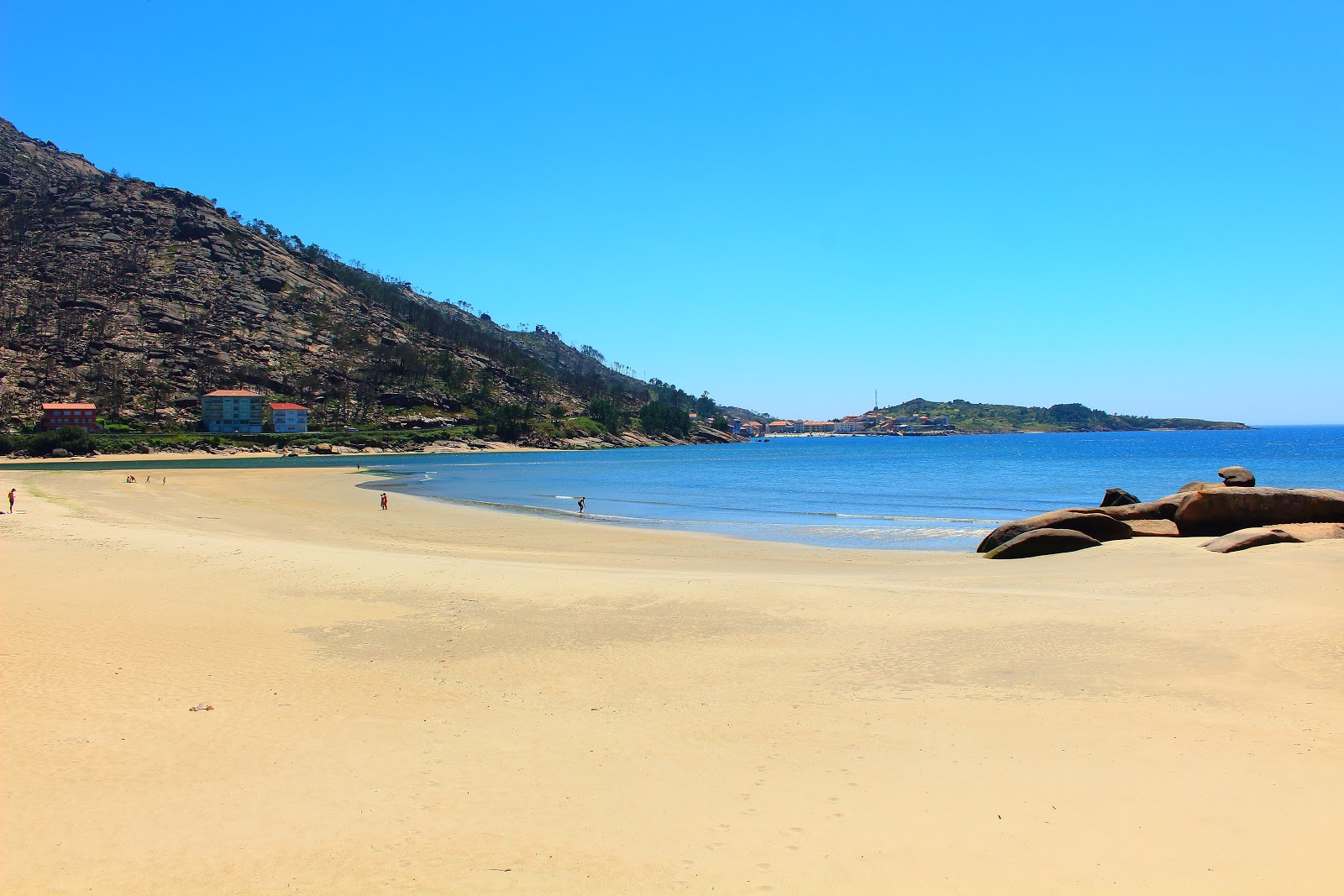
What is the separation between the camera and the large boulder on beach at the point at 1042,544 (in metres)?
23.5

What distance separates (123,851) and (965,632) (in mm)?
11945

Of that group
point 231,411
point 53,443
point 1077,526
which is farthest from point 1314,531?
point 231,411

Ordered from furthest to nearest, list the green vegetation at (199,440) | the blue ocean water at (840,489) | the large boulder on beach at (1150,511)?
the green vegetation at (199,440) → the blue ocean water at (840,489) → the large boulder on beach at (1150,511)

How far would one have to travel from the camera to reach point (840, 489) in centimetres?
5944

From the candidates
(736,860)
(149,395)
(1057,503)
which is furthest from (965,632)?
A: (149,395)

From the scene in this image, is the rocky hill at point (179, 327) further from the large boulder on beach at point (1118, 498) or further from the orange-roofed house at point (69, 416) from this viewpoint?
the large boulder on beach at point (1118, 498)

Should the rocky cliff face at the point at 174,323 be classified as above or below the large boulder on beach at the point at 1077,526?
above

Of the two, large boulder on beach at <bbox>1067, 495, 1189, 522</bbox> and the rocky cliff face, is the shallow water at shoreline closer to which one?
large boulder on beach at <bbox>1067, 495, 1189, 522</bbox>

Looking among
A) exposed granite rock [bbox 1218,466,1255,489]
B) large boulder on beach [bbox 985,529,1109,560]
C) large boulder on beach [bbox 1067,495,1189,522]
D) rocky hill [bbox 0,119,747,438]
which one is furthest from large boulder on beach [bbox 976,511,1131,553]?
rocky hill [bbox 0,119,747,438]

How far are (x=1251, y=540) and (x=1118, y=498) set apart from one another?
34.8 ft

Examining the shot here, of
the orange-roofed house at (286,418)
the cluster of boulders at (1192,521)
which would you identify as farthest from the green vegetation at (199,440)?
the cluster of boulders at (1192,521)

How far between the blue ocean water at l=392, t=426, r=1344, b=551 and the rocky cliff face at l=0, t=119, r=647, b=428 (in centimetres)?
5407

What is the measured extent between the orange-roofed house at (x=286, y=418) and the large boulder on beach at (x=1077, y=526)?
12515 cm

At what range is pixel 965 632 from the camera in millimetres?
13320
